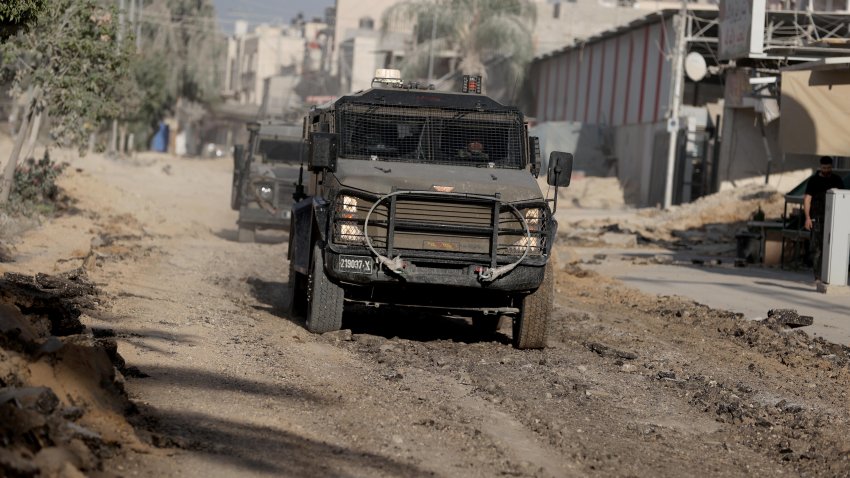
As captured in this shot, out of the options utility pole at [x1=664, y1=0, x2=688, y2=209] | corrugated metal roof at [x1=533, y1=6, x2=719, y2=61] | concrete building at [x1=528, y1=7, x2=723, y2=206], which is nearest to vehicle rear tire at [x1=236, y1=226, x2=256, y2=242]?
utility pole at [x1=664, y1=0, x2=688, y2=209]

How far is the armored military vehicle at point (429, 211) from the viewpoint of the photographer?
452 inches

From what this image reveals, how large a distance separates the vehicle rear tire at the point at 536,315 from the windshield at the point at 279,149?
44.6 feet

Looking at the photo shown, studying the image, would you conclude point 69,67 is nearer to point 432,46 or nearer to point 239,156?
point 239,156

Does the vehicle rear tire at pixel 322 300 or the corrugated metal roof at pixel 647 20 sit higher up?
the corrugated metal roof at pixel 647 20

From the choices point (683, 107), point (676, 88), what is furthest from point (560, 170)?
point (683, 107)

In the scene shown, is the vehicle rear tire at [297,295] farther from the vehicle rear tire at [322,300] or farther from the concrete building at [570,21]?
the concrete building at [570,21]

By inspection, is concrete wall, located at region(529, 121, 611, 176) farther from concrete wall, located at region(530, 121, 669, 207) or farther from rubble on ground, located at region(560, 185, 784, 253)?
Result: rubble on ground, located at region(560, 185, 784, 253)

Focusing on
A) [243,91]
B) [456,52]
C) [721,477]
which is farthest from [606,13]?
[721,477]

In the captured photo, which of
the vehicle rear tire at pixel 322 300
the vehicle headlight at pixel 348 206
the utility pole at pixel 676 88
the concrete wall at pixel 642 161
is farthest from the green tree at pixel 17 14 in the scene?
the concrete wall at pixel 642 161

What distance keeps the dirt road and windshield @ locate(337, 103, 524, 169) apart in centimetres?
183

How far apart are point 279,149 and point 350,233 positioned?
45.3ft

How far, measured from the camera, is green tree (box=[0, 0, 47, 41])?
1451 centimetres

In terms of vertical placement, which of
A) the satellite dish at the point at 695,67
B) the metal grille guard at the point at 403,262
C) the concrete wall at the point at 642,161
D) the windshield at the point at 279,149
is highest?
the satellite dish at the point at 695,67

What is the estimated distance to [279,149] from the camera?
2505 centimetres
